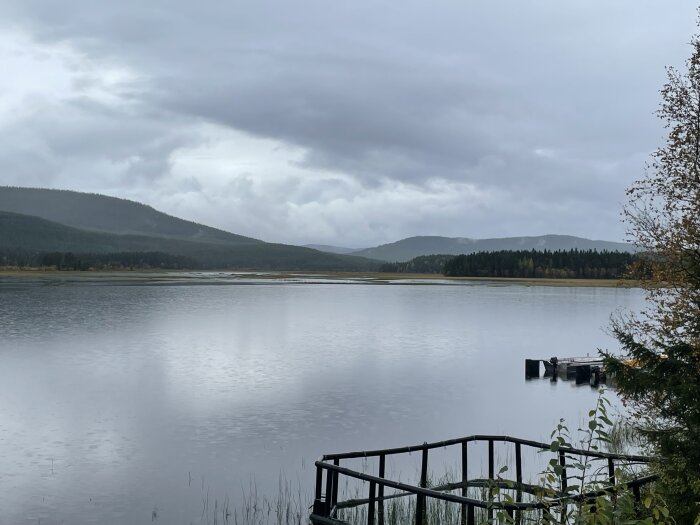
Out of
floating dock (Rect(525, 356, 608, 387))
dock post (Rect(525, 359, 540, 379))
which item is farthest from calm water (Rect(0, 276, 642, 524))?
floating dock (Rect(525, 356, 608, 387))

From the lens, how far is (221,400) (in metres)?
34.3

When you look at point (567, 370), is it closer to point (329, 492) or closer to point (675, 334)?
point (675, 334)

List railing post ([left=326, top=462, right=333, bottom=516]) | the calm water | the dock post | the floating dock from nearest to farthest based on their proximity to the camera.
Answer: railing post ([left=326, top=462, right=333, bottom=516]) < the calm water < the floating dock < the dock post

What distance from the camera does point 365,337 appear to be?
64.6 metres

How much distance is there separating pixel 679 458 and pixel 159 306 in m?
89.1

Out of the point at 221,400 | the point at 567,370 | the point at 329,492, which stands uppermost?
the point at 329,492

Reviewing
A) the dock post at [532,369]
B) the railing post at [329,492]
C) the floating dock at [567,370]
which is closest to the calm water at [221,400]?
the dock post at [532,369]

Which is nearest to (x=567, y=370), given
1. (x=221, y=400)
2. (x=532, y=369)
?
(x=532, y=369)

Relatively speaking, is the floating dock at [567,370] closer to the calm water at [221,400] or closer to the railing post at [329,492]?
the calm water at [221,400]

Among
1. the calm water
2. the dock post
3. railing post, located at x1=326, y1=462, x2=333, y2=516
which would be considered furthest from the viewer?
the dock post

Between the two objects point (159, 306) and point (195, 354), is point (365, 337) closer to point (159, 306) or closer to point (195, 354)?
point (195, 354)

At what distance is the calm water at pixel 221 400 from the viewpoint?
71.3 ft

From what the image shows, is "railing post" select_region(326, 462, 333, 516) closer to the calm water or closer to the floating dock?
the calm water

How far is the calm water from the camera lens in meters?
21.7
